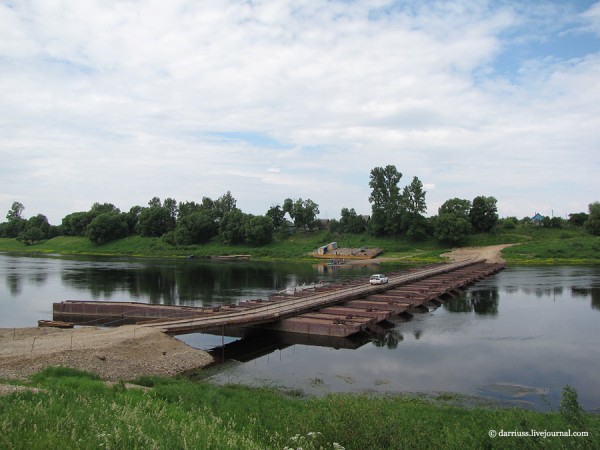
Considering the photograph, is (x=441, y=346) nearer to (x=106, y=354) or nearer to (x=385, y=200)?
(x=106, y=354)

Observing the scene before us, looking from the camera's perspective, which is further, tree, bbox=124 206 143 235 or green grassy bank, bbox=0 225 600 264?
tree, bbox=124 206 143 235

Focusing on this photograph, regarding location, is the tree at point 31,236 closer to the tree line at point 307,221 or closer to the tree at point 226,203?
the tree line at point 307,221

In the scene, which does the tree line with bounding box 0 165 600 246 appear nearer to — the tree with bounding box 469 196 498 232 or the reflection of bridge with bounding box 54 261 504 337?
the tree with bounding box 469 196 498 232

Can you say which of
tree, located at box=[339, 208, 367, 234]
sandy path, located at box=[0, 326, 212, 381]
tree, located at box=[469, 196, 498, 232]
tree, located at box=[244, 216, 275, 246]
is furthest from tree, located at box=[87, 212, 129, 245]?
sandy path, located at box=[0, 326, 212, 381]

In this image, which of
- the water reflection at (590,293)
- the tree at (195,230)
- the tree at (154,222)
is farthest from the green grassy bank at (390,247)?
the water reflection at (590,293)

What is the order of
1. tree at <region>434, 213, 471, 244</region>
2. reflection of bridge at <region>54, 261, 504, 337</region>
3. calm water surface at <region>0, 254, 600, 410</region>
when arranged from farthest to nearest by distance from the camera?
tree at <region>434, 213, 471, 244</region>, reflection of bridge at <region>54, 261, 504, 337</region>, calm water surface at <region>0, 254, 600, 410</region>

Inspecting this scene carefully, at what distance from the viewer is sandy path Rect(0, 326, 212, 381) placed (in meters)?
24.9

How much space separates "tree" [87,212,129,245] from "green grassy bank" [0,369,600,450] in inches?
5792

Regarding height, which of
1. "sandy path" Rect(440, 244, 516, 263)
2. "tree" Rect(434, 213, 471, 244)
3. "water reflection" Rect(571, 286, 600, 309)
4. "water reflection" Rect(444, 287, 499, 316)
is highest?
"tree" Rect(434, 213, 471, 244)

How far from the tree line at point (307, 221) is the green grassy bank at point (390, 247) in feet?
10.1

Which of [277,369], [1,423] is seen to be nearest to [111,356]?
[277,369]

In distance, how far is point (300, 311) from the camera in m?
42.1

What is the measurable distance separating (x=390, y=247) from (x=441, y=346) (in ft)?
312

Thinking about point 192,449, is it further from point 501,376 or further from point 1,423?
point 501,376
